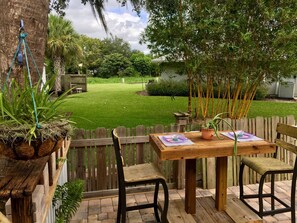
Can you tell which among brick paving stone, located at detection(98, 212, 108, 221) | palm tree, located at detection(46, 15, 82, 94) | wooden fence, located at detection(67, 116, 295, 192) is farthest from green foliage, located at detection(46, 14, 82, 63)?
brick paving stone, located at detection(98, 212, 108, 221)

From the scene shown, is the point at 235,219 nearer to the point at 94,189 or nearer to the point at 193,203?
the point at 193,203

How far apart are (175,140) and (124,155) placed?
1.18 metres

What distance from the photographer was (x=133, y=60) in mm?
39031

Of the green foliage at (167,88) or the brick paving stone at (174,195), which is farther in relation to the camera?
the green foliage at (167,88)

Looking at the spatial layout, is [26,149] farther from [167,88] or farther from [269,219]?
[167,88]

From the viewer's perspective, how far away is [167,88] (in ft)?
48.3

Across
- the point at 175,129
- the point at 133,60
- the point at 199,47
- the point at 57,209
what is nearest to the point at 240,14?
the point at 199,47

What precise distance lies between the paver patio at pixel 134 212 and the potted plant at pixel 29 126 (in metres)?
1.78

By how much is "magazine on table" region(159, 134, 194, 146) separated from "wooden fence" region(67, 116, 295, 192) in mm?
826

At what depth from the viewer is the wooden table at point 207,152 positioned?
2219mm

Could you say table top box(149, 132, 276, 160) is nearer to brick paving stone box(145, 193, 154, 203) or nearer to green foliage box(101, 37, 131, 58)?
brick paving stone box(145, 193, 154, 203)

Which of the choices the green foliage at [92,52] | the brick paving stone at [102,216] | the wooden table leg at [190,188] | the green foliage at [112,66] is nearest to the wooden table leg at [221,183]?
the wooden table leg at [190,188]

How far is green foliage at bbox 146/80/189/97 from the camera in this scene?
573 inches

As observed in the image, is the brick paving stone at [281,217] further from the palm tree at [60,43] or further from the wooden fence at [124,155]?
the palm tree at [60,43]
